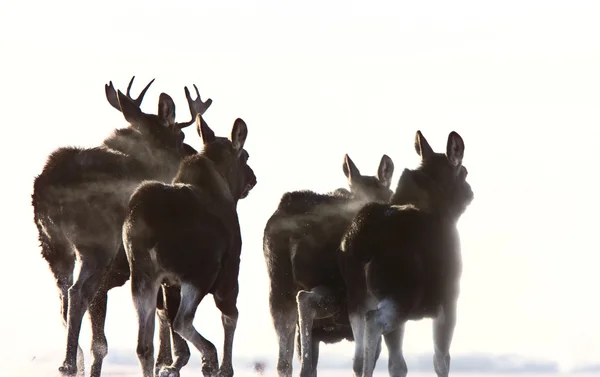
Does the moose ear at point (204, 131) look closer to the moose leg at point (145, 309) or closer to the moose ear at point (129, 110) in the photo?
the moose ear at point (129, 110)

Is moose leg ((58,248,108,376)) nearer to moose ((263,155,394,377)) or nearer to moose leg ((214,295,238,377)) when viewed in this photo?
moose leg ((214,295,238,377))

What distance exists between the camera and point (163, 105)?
70.6 ft

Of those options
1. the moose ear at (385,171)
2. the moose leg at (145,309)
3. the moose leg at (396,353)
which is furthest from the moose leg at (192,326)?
the moose ear at (385,171)

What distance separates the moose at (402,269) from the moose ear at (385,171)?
2008mm

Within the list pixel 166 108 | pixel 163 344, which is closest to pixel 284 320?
pixel 163 344

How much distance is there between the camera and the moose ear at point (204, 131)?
67.6 ft

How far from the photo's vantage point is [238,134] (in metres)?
20.6

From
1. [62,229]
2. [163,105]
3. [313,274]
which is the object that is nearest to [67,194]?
[62,229]

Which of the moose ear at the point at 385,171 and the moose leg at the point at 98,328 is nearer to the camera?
the moose leg at the point at 98,328

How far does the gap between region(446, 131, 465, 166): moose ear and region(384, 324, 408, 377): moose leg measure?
2159mm

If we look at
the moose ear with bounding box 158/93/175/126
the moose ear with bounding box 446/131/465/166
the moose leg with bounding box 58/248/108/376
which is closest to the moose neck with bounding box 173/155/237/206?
the moose leg with bounding box 58/248/108/376

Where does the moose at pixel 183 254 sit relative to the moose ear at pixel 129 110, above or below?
below

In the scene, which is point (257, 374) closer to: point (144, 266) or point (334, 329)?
point (334, 329)

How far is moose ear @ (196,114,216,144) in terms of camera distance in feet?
67.6
